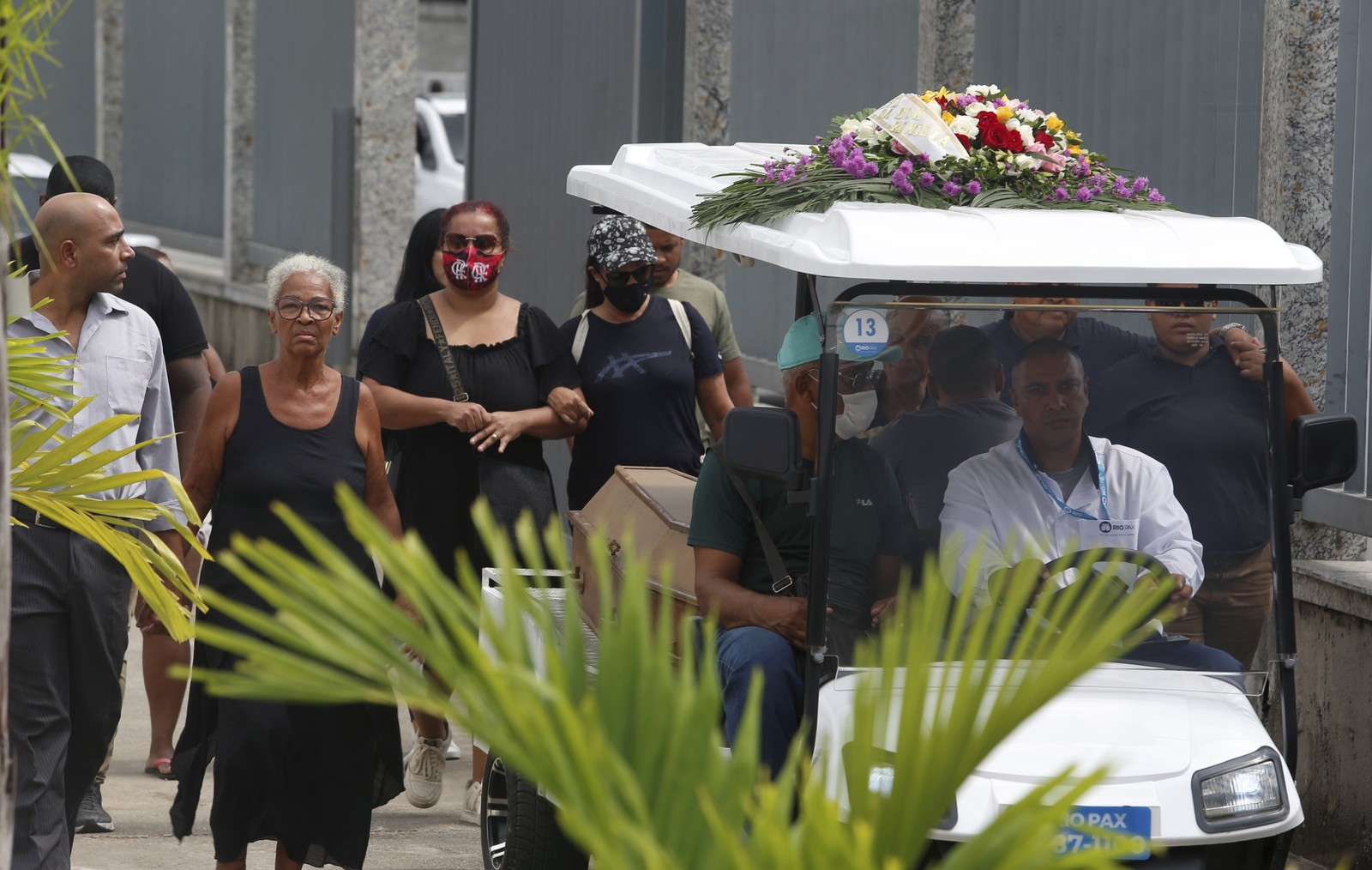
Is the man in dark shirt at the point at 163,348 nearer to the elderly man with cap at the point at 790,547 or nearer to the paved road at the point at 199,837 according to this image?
the paved road at the point at 199,837

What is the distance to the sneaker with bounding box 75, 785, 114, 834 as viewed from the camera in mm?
6301

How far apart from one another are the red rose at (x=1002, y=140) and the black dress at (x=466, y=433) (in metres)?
2.40

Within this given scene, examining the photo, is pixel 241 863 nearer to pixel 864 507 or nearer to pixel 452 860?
pixel 452 860

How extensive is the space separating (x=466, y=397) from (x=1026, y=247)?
295 cm

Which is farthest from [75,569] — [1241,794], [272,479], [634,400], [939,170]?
[1241,794]

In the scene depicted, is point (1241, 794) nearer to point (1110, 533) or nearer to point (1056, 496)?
point (1110, 533)

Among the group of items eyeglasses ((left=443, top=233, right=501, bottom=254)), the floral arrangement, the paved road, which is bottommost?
the paved road

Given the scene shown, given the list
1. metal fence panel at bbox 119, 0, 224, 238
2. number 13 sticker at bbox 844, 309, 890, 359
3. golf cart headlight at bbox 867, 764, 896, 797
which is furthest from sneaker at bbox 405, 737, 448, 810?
metal fence panel at bbox 119, 0, 224, 238

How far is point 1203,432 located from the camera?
4.15m

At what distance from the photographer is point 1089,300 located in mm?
4051

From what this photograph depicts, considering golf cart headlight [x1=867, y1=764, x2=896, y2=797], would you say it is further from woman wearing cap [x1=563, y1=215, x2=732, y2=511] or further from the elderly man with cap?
woman wearing cap [x1=563, y1=215, x2=732, y2=511]

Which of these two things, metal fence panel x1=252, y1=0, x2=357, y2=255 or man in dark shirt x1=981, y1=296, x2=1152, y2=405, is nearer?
man in dark shirt x1=981, y1=296, x2=1152, y2=405

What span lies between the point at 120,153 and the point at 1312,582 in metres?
18.3

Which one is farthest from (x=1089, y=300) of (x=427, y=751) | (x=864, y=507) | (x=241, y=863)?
(x=427, y=751)
